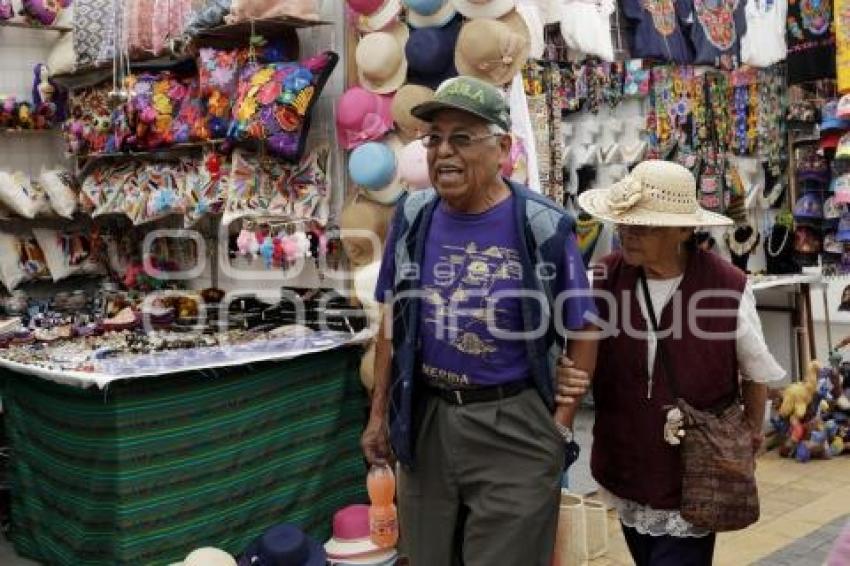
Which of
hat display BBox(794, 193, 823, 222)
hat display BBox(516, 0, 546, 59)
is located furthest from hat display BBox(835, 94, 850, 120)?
hat display BBox(516, 0, 546, 59)

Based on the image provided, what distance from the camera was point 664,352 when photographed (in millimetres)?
2236

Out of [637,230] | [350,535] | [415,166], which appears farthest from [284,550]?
[637,230]

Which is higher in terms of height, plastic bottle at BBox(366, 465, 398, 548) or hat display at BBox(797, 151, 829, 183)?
hat display at BBox(797, 151, 829, 183)

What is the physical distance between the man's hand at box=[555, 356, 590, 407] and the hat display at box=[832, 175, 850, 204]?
3.87m

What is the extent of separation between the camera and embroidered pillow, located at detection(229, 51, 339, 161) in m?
3.79

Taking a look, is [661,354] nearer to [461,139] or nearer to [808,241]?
[461,139]

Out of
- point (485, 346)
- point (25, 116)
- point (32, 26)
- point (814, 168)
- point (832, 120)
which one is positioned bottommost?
point (485, 346)

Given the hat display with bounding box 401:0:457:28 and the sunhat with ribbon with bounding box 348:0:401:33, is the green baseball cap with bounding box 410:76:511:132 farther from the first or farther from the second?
the sunhat with ribbon with bounding box 348:0:401:33

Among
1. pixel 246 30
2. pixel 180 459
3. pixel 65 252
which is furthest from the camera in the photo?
pixel 65 252

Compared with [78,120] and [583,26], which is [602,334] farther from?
[78,120]

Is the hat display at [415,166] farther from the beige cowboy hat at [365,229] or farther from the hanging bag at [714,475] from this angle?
the hanging bag at [714,475]

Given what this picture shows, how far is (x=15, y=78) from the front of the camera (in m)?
5.23

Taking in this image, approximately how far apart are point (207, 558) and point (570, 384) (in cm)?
152

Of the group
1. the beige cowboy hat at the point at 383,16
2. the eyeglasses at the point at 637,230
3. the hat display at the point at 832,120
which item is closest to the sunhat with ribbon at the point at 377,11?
the beige cowboy hat at the point at 383,16
